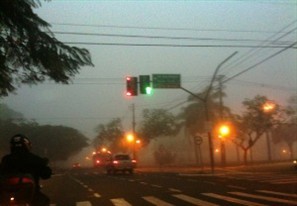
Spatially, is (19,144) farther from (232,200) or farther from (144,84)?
(144,84)

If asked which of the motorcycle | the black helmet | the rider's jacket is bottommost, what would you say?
the motorcycle

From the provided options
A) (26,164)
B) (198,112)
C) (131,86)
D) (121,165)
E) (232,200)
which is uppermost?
(198,112)

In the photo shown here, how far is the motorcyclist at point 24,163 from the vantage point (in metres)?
6.97

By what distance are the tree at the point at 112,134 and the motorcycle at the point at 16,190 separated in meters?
103

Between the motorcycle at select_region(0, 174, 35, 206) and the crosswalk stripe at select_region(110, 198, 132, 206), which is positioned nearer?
the motorcycle at select_region(0, 174, 35, 206)

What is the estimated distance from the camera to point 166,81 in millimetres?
35375

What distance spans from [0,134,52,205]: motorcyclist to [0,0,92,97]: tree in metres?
4.63

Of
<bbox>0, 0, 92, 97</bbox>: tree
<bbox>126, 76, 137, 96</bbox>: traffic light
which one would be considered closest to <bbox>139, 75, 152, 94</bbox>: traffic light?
<bbox>126, 76, 137, 96</bbox>: traffic light

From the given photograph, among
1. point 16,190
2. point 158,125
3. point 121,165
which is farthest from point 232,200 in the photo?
point 158,125

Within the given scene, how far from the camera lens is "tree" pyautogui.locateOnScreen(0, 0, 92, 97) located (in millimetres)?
11094

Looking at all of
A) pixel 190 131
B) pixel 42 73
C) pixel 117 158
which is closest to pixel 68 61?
pixel 42 73

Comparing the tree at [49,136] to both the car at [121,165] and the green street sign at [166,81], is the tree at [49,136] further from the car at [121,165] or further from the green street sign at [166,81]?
the green street sign at [166,81]

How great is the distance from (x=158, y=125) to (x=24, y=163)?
3097 inches

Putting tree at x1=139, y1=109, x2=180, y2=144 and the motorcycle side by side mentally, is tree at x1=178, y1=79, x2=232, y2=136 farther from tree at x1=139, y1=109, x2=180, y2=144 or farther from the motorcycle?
the motorcycle
